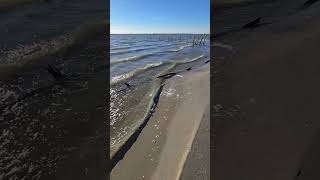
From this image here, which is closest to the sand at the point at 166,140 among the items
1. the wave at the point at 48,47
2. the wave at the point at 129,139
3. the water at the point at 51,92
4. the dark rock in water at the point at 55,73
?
the wave at the point at 129,139

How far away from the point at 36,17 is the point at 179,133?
2951mm

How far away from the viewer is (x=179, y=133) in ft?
14.9

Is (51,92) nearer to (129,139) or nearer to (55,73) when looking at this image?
(55,73)

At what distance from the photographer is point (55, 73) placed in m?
4.30

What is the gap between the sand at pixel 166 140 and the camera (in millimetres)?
3658

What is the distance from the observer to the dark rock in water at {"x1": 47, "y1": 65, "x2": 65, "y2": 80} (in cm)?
428

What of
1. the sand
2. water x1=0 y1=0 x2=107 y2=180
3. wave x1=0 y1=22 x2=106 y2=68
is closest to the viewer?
water x1=0 y1=0 x2=107 y2=180
